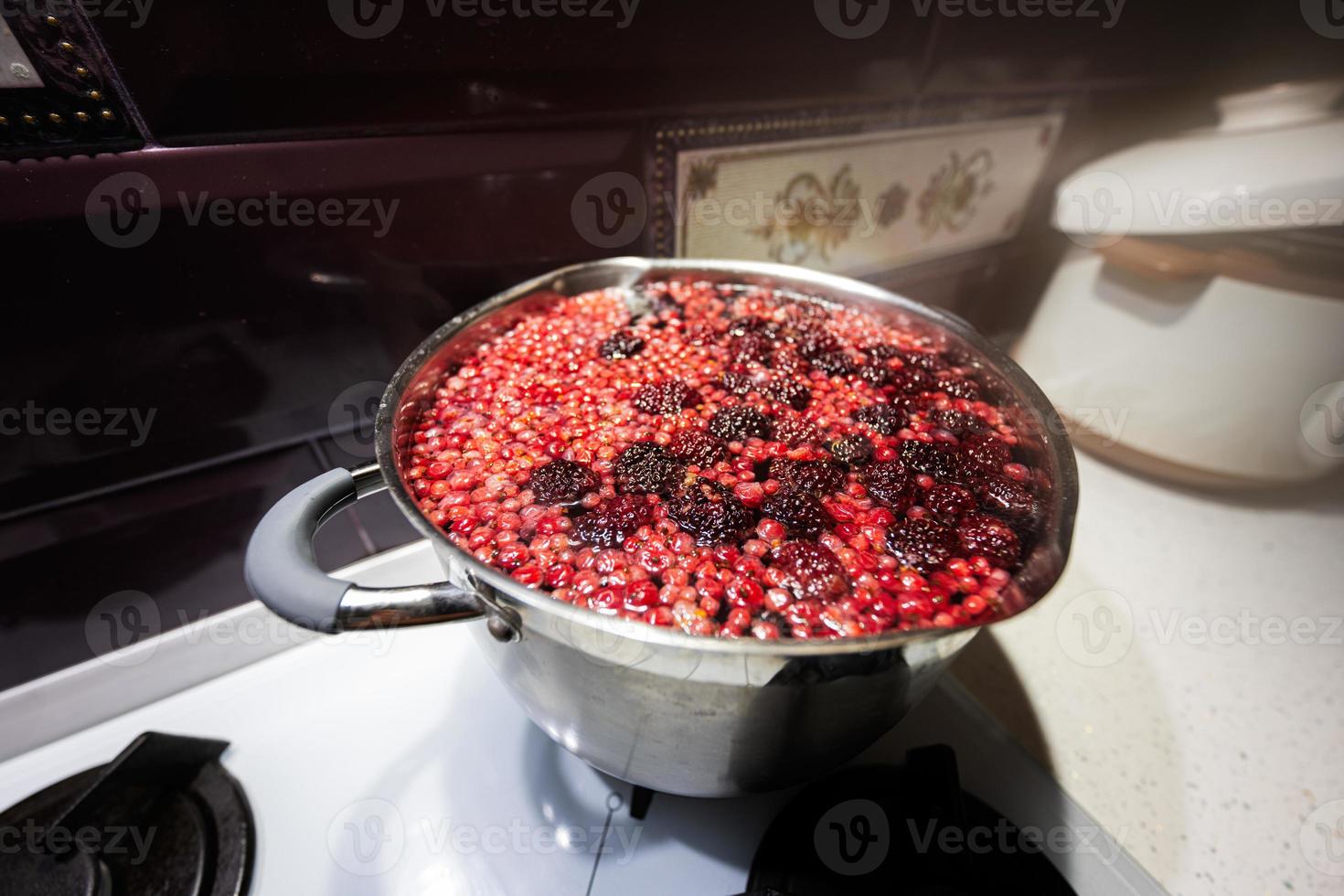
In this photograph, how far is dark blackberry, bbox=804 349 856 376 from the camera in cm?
101

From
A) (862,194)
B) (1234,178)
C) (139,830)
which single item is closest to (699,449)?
(139,830)

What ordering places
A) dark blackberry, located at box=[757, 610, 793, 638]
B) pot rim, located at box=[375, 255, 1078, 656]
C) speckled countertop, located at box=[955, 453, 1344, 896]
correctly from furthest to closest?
speckled countertop, located at box=[955, 453, 1344, 896] → dark blackberry, located at box=[757, 610, 793, 638] → pot rim, located at box=[375, 255, 1078, 656]

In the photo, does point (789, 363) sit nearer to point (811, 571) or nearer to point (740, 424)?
point (740, 424)

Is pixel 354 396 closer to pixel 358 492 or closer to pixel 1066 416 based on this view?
pixel 358 492

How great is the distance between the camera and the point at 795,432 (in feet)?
2.86

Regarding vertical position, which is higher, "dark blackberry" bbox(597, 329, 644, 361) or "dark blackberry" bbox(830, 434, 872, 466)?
"dark blackberry" bbox(597, 329, 644, 361)

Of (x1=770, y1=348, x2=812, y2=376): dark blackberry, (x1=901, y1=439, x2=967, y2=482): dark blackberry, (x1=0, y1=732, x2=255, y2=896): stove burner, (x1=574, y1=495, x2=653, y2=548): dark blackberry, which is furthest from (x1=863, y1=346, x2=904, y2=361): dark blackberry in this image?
(x1=0, y1=732, x2=255, y2=896): stove burner

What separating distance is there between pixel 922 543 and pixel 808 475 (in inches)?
6.9

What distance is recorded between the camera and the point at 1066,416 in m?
1.68

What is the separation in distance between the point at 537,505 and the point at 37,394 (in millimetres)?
811

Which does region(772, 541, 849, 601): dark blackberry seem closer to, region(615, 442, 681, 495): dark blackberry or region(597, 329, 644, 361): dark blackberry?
region(615, 442, 681, 495): dark blackberry

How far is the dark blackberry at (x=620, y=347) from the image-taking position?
1.03 metres

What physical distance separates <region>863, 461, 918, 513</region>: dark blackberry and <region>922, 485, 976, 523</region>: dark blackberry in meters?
0.02

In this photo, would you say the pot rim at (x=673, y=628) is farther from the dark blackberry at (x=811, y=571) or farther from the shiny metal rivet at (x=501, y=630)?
the dark blackberry at (x=811, y=571)
